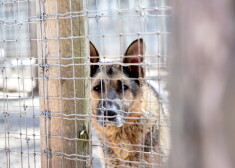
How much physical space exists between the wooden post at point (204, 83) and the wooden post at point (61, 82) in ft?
6.39

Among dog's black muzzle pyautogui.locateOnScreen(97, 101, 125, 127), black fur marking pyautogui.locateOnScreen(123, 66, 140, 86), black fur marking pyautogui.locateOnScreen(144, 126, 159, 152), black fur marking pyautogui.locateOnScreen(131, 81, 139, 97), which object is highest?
black fur marking pyautogui.locateOnScreen(123, 66, 140, 86)

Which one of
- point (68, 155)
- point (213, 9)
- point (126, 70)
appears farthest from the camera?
point (126, 70)

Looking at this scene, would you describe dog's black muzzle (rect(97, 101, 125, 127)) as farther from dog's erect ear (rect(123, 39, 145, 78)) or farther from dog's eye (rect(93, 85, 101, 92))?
dog's eye (rect(93, 85, 101, 92))

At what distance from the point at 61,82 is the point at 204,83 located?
210cm

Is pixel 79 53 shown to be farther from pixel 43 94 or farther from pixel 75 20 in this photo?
pixel 43 94

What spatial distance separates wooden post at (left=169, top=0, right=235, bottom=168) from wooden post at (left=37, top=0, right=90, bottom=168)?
1.95 meters

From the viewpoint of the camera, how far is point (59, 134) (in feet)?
8.53

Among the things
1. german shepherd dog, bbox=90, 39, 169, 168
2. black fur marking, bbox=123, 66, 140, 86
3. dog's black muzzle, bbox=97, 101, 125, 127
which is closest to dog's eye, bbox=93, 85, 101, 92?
german shepherd dog, bbox=90, 39, 169, 168

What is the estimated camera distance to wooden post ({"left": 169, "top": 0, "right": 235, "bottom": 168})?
20.0 inches

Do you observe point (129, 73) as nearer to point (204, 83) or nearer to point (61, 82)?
point (61, 82)

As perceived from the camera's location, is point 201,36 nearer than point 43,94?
Yes

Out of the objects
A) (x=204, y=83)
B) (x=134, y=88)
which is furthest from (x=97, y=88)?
(x=204, y=83)

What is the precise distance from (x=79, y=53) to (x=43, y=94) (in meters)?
0.49

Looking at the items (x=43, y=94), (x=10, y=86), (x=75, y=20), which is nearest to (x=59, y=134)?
(x=43, y=94)
